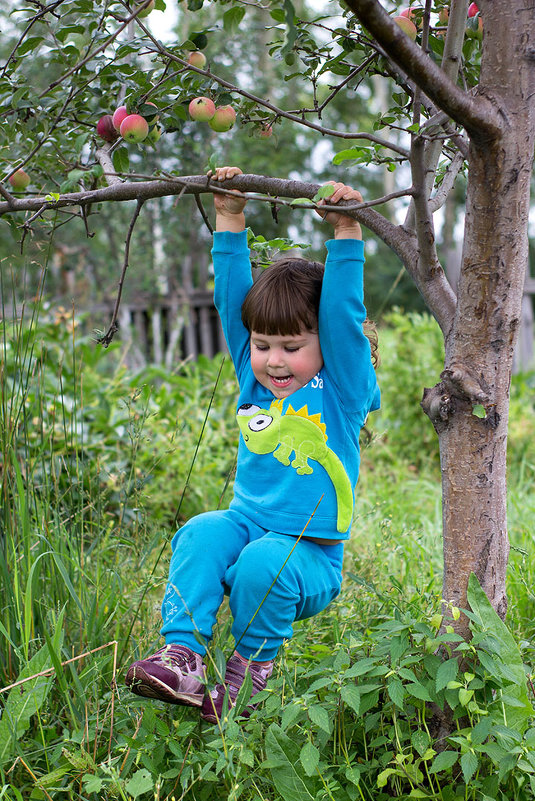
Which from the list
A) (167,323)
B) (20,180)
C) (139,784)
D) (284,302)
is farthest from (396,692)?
(167,323)

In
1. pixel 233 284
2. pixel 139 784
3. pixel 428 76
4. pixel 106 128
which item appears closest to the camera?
pixel 428 76

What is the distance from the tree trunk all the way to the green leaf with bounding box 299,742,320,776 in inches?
15.6

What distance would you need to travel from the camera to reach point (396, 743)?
1369 mm

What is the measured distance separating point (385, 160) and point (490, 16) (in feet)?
1.04

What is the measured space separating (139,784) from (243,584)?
419 mm

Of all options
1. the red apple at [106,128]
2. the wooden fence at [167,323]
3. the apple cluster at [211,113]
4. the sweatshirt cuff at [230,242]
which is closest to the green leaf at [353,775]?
the sweatshirt cuff at [230,242]

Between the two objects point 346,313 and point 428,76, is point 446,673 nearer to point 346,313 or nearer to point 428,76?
point 346,313

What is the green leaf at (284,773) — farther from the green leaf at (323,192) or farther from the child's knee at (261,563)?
the green leaf at (323,192)

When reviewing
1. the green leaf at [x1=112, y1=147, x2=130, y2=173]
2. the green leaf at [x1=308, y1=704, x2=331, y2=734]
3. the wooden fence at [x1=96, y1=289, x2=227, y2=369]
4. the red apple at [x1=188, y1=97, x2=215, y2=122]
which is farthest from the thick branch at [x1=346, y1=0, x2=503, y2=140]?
the wooden fence at [x1=96, y1=289, x2=227, y2=369]

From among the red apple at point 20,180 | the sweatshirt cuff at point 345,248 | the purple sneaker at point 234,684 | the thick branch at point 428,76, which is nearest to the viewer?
the thick branch at point 428,76

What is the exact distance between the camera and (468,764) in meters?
1.20

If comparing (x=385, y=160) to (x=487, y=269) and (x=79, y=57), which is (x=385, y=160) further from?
(x=79, y=57)

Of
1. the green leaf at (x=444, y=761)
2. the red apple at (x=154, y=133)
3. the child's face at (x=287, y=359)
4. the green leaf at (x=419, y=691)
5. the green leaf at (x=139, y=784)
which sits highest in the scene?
the red apple at (x=154, y=133)

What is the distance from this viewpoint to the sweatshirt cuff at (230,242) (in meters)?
1.72
